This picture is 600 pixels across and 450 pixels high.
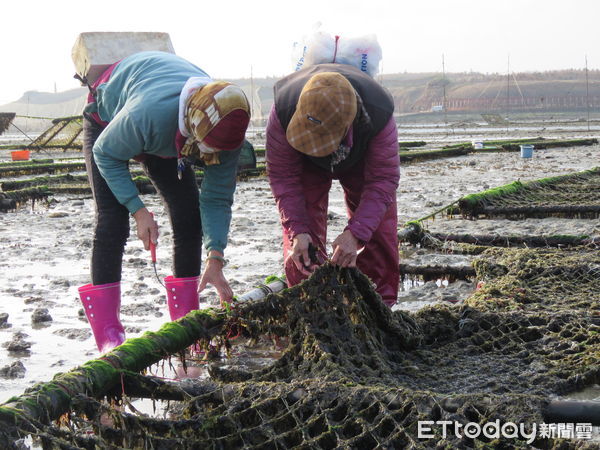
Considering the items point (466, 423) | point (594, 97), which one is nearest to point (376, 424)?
point (466, 423)

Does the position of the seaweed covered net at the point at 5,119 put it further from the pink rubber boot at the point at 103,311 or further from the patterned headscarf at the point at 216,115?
the patterned headscarf at the point at 216,115

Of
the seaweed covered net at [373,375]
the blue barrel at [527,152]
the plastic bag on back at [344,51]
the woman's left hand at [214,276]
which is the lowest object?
the blue barrel at [527,152]

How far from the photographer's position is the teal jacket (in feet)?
8.96

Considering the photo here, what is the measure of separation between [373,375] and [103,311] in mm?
1291

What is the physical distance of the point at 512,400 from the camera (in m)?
1.93

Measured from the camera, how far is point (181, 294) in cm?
330

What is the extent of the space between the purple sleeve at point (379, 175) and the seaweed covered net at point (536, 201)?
332cm

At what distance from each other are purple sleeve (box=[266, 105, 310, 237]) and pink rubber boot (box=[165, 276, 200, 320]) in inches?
20.6

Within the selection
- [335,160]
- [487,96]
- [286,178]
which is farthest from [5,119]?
[487,96]

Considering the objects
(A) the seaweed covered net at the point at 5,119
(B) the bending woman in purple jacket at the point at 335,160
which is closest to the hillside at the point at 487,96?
(A) the seaweed covered net at the point at 5,119

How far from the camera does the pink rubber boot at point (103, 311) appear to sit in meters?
3.03

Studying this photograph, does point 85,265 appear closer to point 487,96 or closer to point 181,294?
point 181,294

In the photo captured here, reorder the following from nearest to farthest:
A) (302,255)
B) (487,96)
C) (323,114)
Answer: (323,114) → (302,255) → (487,96)

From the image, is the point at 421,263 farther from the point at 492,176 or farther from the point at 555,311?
the point at 492,176
